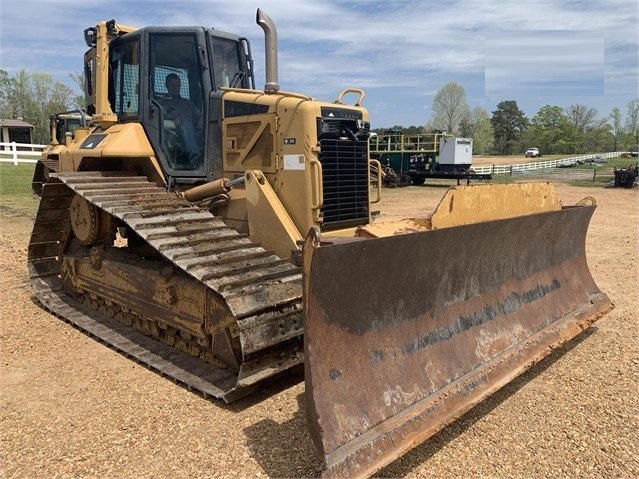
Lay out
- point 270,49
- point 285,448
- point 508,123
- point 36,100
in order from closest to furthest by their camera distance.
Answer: point 285,448 < point 270,49 < point 36,100 < point 508,123

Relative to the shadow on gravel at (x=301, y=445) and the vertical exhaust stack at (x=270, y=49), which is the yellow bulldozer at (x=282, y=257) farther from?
the shadow on gravel at (x=301, y=445)

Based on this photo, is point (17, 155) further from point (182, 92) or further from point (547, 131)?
point (547, 131)

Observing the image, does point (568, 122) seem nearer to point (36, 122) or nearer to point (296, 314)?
point (36, 122)

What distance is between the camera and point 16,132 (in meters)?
51.0

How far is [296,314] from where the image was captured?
13.5 ft

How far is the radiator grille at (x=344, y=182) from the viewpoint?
16.9 feet

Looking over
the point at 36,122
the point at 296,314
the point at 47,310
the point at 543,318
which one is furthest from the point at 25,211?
the point at 36,122

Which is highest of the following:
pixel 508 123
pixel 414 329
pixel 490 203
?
pixel 508 123

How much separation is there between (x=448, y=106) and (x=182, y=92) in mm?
63151

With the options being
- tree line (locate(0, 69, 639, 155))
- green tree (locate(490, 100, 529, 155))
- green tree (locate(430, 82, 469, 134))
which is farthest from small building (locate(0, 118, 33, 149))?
green tree (locate(490, 100, 529, 155))

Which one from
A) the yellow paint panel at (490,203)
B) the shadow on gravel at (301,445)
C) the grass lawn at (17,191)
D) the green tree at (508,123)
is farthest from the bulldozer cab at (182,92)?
the green tree at (508,123)

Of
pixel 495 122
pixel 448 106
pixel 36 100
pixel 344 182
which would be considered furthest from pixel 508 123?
pixel 344 182

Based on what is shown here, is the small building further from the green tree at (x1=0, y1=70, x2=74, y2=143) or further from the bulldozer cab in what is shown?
the bulldozer cab

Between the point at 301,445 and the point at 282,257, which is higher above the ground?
the point at 282,257
